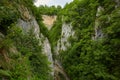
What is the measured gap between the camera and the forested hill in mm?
14023

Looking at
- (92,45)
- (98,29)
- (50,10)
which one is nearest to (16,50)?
(92,45)

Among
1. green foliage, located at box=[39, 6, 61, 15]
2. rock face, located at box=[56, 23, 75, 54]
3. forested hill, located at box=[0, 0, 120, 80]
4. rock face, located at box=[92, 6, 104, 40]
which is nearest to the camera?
forested hill, located at box=[0, 0, 120, 80]

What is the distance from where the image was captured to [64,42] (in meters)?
43.3

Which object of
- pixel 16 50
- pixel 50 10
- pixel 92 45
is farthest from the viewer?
pixel 50 10

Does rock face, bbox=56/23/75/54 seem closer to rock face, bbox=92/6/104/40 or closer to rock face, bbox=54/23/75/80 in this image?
rock face, bbox=54/23/75/80

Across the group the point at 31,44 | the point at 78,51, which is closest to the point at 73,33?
the point at 78,51

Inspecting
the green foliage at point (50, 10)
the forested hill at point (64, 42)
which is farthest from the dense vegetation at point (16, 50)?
the green foliage at point (50, 10)

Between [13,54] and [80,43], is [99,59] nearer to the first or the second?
[80,43]

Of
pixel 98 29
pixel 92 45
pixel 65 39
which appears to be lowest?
pixel 92 45

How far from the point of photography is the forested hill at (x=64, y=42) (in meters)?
14.0

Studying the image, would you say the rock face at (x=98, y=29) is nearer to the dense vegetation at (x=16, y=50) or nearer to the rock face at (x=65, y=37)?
the rock face at (x=65, y=37)

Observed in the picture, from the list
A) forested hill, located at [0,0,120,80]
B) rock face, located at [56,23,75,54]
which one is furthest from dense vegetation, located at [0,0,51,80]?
rock face, located at [56,23,75,54]

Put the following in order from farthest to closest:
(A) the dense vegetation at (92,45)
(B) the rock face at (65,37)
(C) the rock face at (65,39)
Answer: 1. (B) the rock face at (65,37)
2. (C) the rock face at (65,39)
3. (A) the dense vegetation at (92,45)

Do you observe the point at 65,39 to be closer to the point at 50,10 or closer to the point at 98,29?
the point at 98,29
